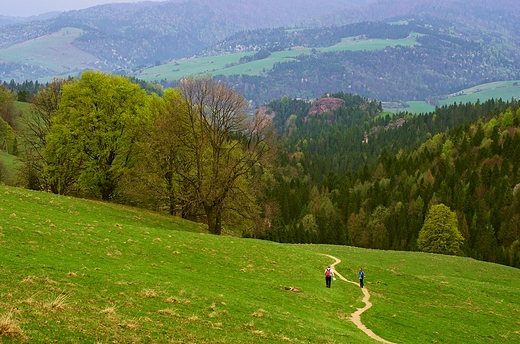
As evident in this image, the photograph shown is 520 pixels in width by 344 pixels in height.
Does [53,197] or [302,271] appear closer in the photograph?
[302,271]

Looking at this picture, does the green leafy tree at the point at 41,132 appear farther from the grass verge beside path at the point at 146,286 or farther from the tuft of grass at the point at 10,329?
the tuft of grass at the point at 10,329

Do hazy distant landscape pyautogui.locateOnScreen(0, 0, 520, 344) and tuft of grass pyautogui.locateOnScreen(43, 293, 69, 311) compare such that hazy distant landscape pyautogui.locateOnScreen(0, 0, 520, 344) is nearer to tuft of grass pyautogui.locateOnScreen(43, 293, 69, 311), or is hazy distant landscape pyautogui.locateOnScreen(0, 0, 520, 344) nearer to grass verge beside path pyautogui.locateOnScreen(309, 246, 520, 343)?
tuft of grass pyautogui.locateOnScreen(43, 293, 69, 311)

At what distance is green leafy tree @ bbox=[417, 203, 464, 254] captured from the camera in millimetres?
103938

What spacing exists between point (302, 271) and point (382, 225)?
10174 centimetres

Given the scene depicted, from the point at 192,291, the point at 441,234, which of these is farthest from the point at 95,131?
the point at 441,234

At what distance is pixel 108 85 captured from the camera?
68.8 m

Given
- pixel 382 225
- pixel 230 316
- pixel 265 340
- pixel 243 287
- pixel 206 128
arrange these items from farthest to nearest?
pixel 382 225
pixel 206 128
pixel 243 287
pixel 230 316
pixel 265 340

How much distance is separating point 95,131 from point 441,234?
7252cm

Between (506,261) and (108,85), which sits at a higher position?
(108,85)

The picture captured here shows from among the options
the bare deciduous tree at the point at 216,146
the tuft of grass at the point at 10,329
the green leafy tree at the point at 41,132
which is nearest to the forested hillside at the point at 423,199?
the bare deciduous tree at the point at 216,146

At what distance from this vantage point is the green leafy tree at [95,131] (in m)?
66.1

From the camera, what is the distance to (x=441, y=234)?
10400cm

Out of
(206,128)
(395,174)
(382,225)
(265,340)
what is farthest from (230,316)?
(395,174)

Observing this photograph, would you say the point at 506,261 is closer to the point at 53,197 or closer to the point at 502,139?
the point at 502,139
